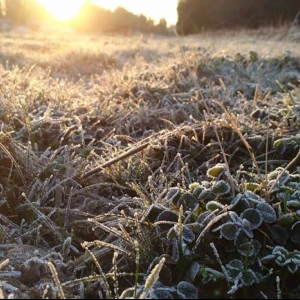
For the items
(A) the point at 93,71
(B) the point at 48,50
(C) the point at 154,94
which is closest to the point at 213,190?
(C) the point at 154,94

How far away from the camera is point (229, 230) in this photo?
4.05 feet

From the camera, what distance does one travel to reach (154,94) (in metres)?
3.54

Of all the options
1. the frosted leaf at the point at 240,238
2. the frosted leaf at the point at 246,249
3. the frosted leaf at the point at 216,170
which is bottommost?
the frosted leaf at the point at 246,249

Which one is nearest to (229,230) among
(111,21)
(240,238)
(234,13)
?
(240,238)

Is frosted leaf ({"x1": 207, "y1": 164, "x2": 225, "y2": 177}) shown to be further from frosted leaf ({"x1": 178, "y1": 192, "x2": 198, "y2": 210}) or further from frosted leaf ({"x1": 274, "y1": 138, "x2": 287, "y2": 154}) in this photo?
frosted leaf ({"x1": 274, "y1": 138, "x2": 287, "y2": 154})

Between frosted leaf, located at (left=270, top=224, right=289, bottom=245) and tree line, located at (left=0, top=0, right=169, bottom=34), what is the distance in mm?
29062

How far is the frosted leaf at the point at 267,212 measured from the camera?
4.20 feet

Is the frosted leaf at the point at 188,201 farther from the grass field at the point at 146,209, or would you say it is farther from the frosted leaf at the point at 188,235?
the frosted leaf at the point at 188,235

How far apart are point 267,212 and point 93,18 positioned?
36.1 metres

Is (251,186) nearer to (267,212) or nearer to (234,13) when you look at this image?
(267,212)

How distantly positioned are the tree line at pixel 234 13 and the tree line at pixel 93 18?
34.2 ft

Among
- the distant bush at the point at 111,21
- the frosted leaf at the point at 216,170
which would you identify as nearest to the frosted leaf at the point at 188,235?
the frosted leaf at the point at 216,170

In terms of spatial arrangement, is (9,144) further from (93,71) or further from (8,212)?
(93,71)

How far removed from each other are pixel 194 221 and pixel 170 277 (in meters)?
0.24
